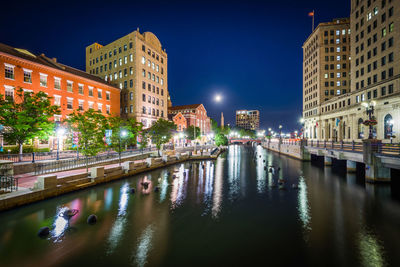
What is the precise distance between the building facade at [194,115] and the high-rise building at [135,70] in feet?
78.0

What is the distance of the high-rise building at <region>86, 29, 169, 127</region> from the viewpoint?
153 ft

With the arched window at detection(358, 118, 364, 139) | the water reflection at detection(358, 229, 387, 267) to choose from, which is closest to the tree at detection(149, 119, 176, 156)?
the water reflection at detection(358, 229, 387, 267)

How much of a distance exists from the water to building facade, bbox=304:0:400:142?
22.9 meters

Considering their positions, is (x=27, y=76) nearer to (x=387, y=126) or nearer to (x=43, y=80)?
(x=43, y=80)

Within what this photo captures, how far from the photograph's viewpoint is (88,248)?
7.41 meters

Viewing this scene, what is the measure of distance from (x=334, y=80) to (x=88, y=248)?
78801mm

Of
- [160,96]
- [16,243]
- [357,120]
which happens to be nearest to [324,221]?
[16,243]

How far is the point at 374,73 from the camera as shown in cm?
3838

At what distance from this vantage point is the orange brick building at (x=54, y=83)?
2719 cm

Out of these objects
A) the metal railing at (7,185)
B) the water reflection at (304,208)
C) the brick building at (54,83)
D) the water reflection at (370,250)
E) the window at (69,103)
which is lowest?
the water reflection at (304,208)


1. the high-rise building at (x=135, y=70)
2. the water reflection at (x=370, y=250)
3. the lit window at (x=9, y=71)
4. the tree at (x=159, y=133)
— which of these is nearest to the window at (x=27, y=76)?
the lit window at (x=9, y=71)

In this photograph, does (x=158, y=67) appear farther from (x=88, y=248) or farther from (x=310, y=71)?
(x=310, y=71)

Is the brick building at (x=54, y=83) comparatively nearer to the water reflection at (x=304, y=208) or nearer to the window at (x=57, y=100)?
the window at (x=57, y=100)

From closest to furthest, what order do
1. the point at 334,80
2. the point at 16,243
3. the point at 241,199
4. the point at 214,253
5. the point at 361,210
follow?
1. the point at 214,253
2. the point at 16,243
3. the point at 361,210
4. the point at 241,199
5. the point at 334,80
